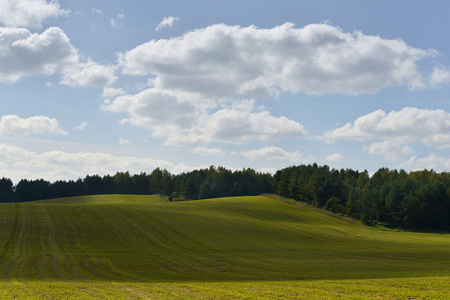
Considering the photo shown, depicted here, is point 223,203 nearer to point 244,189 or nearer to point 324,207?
point 324,207

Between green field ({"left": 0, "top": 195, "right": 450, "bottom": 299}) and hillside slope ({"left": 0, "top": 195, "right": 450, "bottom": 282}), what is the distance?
110mm

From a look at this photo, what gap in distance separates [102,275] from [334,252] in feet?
101

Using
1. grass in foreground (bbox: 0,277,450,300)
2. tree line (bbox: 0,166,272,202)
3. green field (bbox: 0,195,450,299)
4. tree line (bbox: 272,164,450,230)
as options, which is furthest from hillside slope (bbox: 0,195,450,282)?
tree line (bbox: 0,166,272,202)

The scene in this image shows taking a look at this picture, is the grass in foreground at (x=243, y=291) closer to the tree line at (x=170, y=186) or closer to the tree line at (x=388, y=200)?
the tree line at (x=388, y=200)

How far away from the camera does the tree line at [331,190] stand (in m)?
103

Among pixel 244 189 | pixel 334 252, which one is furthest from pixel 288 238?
pixel 244 189

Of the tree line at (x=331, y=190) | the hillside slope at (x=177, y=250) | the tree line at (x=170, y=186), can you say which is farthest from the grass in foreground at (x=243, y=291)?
the tree line at (x=170, y=186)

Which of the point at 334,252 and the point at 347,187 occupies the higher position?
the point at 347,187

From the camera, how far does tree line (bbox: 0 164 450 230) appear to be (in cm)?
10294

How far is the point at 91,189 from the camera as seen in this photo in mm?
197250

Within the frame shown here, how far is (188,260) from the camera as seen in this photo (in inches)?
1549

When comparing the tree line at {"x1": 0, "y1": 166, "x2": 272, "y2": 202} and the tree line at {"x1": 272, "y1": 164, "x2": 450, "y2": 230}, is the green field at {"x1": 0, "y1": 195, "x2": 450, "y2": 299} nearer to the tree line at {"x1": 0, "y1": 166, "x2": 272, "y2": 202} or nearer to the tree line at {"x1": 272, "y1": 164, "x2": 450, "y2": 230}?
the tree line at {"x1": 272, "y1": 164, "x2": 450, "y2": 230}

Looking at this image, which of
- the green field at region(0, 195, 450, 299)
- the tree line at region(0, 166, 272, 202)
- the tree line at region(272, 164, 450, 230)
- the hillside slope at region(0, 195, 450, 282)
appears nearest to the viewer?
the green field at region(0, 195, 450, 299)

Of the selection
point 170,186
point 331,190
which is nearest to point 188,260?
point 331,190
